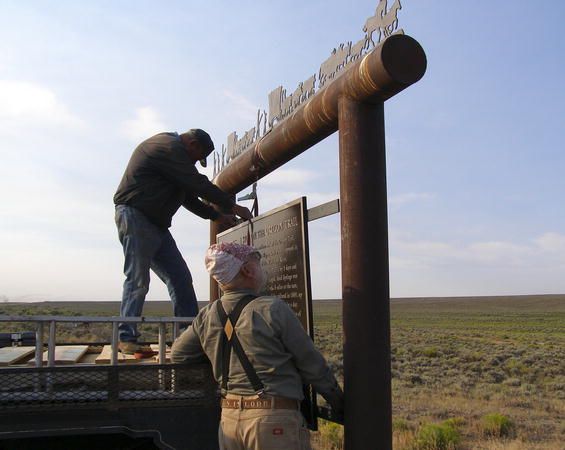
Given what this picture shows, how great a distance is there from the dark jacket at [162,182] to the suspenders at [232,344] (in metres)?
1.26

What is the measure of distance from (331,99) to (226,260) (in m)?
1.44

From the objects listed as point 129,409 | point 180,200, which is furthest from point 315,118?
point 129,409

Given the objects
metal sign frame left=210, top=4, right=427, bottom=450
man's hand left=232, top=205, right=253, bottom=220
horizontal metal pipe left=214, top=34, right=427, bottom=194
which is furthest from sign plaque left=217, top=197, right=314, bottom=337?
horizontal metal pipe left=214, top=34, right=427, bottom=194

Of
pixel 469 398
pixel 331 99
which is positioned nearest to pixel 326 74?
pixel 331 99

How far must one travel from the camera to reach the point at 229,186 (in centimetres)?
638

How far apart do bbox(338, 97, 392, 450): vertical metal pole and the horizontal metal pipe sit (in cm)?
16

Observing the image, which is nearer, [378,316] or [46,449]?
[46,449]

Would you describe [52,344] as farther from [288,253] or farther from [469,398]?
[469,398]

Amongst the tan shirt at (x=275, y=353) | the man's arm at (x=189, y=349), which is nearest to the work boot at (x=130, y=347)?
the man's arm at (x=189, y=349)

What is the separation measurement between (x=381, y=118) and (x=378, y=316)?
3.88 feet

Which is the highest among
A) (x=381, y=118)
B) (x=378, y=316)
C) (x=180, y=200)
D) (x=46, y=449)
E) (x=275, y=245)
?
(x=381, y=118)

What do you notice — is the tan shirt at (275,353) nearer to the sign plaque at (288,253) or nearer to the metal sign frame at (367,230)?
the metal sign frame at (367,230)

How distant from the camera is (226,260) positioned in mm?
3359

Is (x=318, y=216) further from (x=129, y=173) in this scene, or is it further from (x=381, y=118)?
(x=129, y=173)
